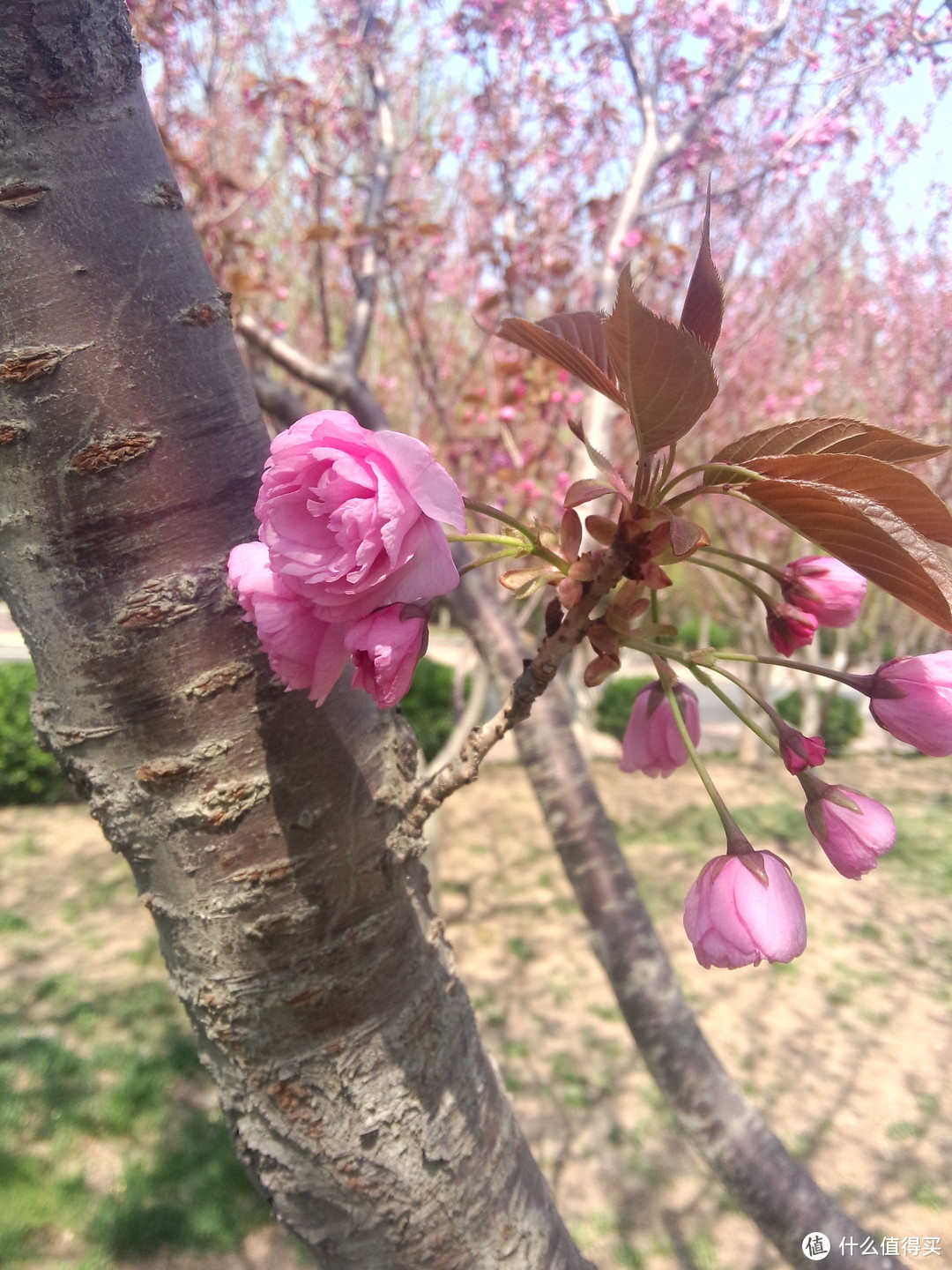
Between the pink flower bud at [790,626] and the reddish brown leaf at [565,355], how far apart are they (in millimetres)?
267

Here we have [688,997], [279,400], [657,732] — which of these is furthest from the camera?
[688,997]

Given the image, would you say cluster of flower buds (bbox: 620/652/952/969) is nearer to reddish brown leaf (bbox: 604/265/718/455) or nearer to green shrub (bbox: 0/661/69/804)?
reddish brown leaf (bbox: 604/265/718/455)

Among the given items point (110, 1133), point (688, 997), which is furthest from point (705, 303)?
point (688, 997)

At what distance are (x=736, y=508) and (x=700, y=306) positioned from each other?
21.0ft

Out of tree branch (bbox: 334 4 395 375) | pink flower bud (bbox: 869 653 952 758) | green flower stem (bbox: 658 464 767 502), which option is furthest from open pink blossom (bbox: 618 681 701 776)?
tree branch (bbox: 334 4 395 375)

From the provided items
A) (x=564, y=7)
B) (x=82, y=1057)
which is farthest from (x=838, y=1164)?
(x=564, y=7)

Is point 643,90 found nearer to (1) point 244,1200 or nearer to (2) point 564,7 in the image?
(2) point 564,7

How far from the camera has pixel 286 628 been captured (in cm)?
53

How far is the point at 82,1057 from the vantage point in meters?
3.15

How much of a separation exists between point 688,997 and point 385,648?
13.3 feet

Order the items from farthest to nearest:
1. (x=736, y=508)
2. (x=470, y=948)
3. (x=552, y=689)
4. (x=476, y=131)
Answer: (x=736, y=508), (x=476, y=131), (x=470, y=948), (x=552, y=689)

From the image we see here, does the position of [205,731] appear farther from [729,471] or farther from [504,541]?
[729,471]

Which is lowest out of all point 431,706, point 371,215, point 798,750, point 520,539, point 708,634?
point 708,634

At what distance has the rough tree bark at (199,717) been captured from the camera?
59cm
